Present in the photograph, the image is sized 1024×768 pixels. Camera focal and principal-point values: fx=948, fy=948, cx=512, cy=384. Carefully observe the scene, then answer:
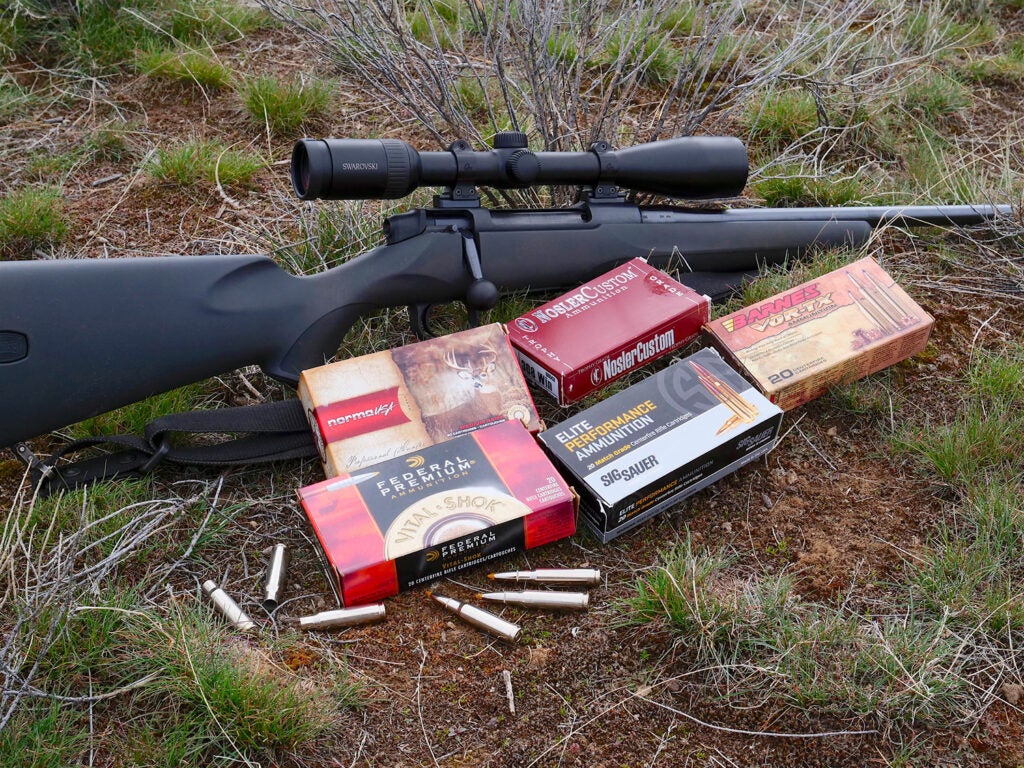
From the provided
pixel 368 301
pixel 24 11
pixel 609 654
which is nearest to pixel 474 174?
pixel 368 301

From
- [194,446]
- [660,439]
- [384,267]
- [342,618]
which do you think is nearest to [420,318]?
[384,267]

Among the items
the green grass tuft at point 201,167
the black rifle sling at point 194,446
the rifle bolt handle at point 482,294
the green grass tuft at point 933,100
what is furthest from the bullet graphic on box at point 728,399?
the green grass tuft at point 933,100

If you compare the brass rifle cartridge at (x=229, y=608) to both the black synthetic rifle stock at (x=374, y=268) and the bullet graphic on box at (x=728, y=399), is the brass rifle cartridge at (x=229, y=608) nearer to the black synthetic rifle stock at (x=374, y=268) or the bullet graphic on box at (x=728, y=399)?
the black synthetic rifle stock at (x=374, y=268)

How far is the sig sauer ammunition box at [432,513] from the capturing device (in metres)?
2.72

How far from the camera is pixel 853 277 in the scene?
148 inches

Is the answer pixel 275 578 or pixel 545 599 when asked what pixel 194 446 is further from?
pixel 545 599

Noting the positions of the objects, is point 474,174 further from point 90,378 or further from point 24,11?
point 24,11

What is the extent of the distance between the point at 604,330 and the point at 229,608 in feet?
5.33

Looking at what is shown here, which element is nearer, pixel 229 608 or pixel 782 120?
pixel 229 608

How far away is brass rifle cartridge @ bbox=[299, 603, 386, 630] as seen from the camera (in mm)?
2680

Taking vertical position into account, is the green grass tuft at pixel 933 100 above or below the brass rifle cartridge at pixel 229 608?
above

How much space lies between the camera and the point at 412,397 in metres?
3.23

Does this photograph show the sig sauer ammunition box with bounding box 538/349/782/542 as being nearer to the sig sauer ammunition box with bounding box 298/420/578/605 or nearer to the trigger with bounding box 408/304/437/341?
the sig sauer ammunition box with bounding box 298/420/578/605

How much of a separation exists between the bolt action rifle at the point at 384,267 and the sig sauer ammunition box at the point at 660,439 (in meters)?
0.64
